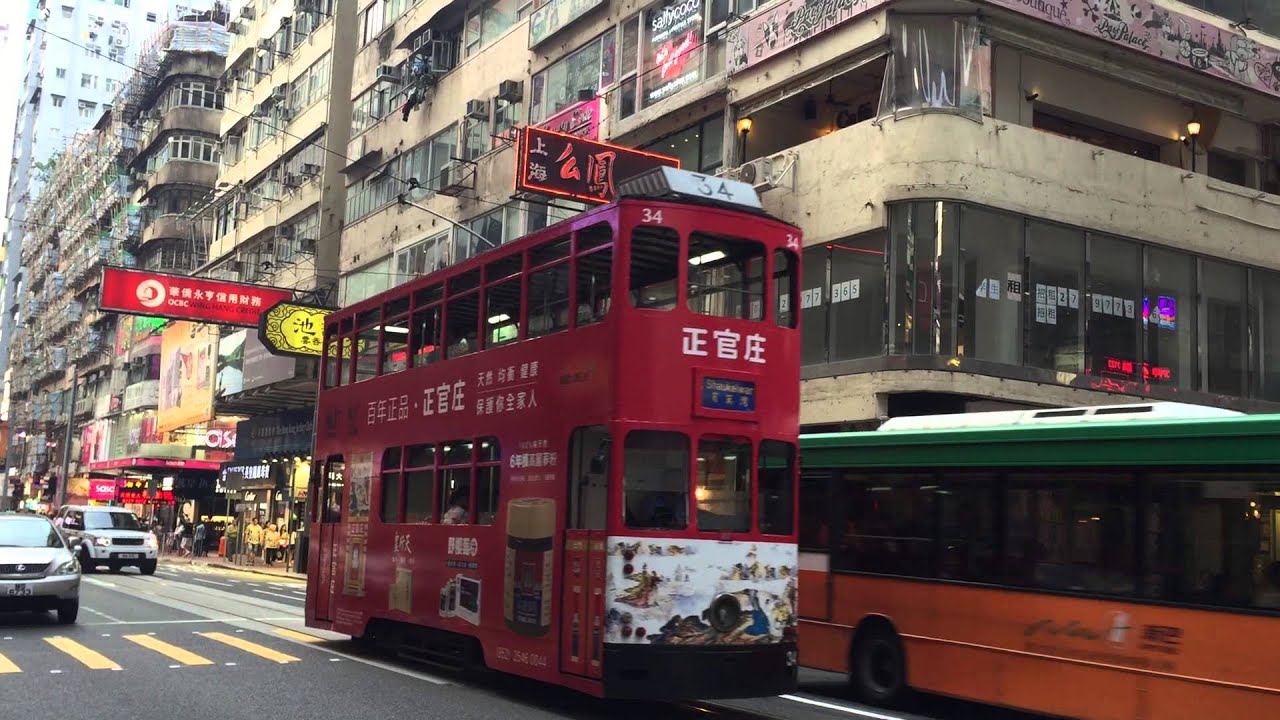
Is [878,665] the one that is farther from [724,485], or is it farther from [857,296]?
[857,296]

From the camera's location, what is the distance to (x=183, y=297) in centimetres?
3794

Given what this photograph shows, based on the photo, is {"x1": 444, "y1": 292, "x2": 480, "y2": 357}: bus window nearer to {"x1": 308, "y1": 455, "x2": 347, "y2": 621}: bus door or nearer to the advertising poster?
{"x1": 308, "y1": 455, "x2": 347, "y2": 621}: bus door

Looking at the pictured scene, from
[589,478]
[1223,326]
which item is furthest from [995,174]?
[589,478]

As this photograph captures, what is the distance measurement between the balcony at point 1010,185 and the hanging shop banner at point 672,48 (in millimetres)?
3409

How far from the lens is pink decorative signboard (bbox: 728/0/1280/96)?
853 inches

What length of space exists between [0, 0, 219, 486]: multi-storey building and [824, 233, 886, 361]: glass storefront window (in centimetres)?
10395

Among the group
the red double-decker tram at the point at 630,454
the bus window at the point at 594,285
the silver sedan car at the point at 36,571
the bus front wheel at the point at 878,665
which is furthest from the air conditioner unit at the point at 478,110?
the bus front wheel at the point at 878,665

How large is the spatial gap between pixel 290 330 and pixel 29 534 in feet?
68.4

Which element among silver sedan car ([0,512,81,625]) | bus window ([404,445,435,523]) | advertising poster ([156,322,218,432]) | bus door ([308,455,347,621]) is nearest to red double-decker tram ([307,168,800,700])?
bus window ([404,445,435,523])

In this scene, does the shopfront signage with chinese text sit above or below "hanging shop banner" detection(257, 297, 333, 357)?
above

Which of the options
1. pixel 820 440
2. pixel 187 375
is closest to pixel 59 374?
pixel 187 375

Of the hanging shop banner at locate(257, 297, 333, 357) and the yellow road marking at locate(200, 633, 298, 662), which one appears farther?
the hanging shop banner at locate(257, 297, 333, 357)

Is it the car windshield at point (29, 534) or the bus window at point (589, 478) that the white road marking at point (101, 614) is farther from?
the bus window at point (589, 478)

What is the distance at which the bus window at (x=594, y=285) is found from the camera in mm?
10398
